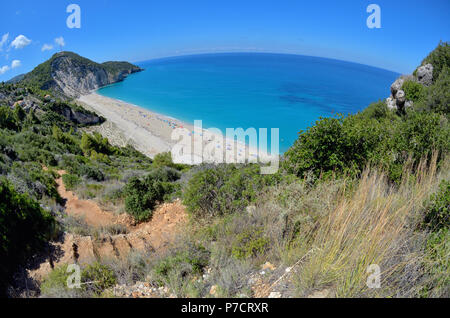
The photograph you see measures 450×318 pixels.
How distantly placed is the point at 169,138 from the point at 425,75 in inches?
1369

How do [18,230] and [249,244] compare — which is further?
[18,230]

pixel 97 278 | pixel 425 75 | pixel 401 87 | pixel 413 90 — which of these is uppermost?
pixel 425 75

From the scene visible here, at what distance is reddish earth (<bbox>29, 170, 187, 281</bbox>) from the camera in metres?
4.08

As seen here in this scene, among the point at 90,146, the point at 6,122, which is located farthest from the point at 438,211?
the point at 6,122

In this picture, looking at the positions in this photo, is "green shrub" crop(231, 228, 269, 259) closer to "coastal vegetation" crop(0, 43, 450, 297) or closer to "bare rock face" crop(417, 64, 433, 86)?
"coastal vegetation" crop(0, 43, 450, 297)

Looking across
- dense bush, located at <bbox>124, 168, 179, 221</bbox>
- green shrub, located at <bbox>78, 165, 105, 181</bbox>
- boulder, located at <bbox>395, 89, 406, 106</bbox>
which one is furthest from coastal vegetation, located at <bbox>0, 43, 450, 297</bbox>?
boulder, located at <bbox>395, 89, 406, 106</bbox>

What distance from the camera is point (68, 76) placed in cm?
8506

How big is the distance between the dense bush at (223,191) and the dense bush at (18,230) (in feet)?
10.5

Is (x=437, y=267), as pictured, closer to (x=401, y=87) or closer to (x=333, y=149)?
(x=333, y=149)

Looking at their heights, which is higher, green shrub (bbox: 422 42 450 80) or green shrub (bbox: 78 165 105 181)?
green shrub (bbox: 422 42 450 80)

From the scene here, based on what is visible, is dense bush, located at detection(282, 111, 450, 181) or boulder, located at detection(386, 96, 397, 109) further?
boulder, located at detection(386, 96, 397, 109)

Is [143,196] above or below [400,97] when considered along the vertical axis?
below

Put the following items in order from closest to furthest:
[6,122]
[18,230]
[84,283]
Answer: [84,283] → [18,230] → [6,122]

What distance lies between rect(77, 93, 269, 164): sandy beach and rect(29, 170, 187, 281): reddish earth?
19.0 meters
